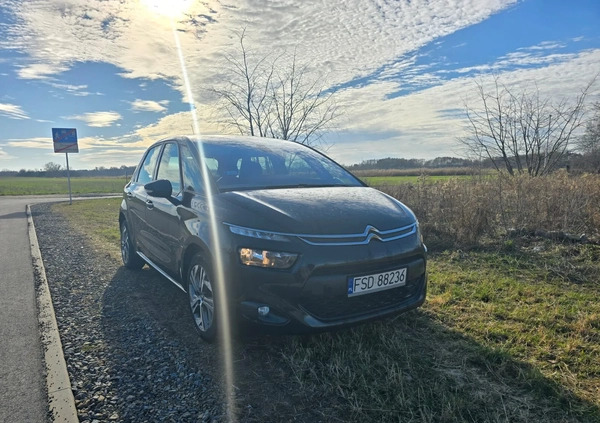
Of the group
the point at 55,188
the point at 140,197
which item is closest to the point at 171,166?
the point at 140,197

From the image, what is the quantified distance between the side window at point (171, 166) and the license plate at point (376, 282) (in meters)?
2.03

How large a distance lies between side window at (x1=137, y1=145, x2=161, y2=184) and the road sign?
1397 cm

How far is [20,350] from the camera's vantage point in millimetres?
3297

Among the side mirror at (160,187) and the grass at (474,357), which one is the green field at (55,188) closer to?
the side mirror at (160,187)

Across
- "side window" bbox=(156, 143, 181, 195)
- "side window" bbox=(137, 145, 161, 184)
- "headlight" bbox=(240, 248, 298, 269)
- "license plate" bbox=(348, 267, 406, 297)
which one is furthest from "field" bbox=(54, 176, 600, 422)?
"side window" bbox=(137, 145, 161, 184)

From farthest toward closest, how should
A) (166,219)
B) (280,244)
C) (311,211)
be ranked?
(166,219) → (311,211) → (280,244)

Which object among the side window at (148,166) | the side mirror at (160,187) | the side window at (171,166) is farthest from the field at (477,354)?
the side window at (148,166)

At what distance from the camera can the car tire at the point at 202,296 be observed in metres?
3.08

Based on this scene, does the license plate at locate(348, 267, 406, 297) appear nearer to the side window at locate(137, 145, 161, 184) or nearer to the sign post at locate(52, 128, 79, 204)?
the side window at locate(137, 145, 161, 184)

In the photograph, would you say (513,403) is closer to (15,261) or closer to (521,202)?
(521,202)

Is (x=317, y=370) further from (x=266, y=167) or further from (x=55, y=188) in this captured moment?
(x=55, y=188)

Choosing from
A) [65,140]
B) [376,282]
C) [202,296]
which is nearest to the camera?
[376,282]

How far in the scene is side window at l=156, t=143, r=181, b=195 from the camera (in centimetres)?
397

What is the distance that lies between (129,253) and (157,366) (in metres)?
3.21
